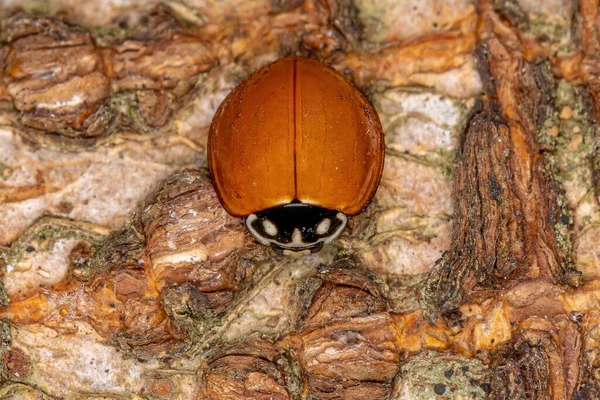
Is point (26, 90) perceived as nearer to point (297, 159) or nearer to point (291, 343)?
point (297, 159)

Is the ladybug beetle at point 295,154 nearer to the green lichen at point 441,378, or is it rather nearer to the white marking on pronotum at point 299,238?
the white marking on pronotum at point 299,238

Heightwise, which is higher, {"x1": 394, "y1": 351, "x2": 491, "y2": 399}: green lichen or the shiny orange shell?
the shiny orange shell

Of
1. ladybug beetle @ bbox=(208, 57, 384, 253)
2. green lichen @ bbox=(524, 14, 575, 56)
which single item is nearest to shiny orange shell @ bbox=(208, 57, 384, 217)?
ladybug beetle @ bbox=(208, 57, 384, 253)

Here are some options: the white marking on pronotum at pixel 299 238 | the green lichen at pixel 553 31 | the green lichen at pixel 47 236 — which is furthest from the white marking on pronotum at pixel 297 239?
the green lichen at pixel 553 31

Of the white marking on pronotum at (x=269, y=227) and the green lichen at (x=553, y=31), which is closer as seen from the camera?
the white marking on pronotum at (x=269, y=227)

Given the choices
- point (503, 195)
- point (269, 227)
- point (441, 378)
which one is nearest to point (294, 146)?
point (269, 227)

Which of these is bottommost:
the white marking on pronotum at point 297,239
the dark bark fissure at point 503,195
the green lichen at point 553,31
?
the white marking on pronotum at point 297,239

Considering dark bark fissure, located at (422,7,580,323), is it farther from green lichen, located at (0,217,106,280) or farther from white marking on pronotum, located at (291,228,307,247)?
green lichen, located at (0,217,106,280)

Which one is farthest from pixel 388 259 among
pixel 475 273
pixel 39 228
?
pixel 39 228
